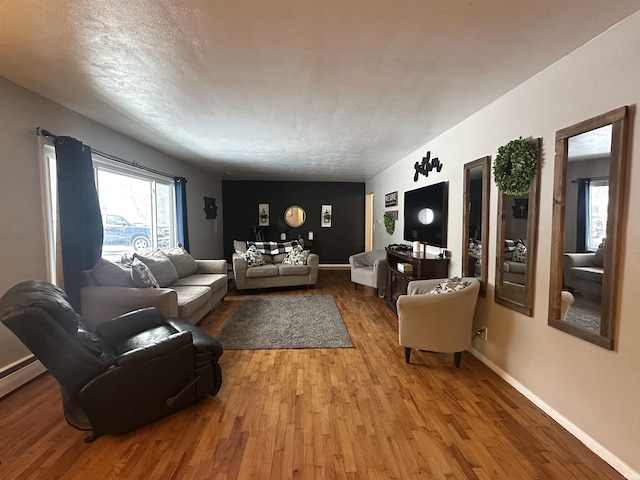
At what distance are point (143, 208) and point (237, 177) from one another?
10.6 feet

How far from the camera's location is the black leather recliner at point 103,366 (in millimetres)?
1549

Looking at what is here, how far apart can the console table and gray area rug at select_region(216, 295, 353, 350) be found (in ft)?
2.82

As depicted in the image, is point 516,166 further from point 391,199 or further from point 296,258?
point 296,258

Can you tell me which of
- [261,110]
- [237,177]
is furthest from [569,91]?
[237,177]

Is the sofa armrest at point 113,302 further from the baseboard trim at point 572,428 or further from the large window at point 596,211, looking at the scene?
the large window at point 596,211

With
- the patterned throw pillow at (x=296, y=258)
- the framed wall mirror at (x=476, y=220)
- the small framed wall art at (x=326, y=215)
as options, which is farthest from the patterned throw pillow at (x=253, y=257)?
the framed wall mirror at (x=476, y=220)

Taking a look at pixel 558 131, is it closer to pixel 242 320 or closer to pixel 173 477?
pixel 173 477

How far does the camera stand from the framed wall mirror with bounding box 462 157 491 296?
2.79 metres

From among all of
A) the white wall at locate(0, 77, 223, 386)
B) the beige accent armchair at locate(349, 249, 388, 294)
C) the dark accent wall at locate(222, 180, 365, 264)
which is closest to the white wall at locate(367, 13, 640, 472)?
the beige accent armchair at locate(349, 249, 388, 294)

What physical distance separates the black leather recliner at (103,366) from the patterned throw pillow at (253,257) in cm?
344

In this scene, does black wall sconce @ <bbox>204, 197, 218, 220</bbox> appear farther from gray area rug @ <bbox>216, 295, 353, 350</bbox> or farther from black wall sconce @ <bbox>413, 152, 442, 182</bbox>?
black wall sconce @ <bbox>413, 152, 442, 182</bbox>

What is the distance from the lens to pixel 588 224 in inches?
72.5

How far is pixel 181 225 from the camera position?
5.27 m

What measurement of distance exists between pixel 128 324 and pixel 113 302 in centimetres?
69
